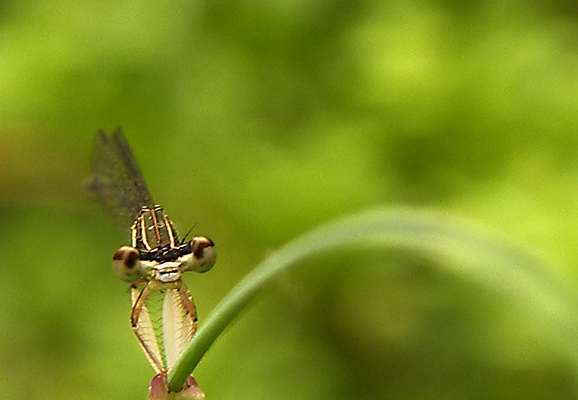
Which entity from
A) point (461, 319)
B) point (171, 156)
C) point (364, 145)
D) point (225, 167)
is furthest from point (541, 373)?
point (171, 156)

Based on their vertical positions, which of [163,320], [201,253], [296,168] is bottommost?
[163,320]

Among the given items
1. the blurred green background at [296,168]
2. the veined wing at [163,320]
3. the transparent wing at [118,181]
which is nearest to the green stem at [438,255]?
the veined wing at [163,320]

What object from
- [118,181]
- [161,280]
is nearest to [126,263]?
[161,280]

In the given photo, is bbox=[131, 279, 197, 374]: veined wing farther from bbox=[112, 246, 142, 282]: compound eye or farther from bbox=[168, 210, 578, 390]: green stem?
bbox=[168, 210, 578, 390]: green stem

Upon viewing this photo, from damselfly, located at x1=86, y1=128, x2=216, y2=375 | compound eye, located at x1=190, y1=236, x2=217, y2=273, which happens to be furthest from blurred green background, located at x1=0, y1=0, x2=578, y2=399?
compound eye, located at x1=190, y1=236, x2=217, y2=273

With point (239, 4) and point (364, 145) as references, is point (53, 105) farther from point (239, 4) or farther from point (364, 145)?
point (364, 145)

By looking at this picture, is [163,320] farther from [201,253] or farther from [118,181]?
[118,181]
